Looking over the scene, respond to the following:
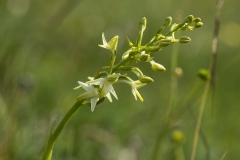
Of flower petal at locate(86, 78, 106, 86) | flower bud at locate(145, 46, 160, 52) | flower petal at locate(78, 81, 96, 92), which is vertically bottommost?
flower petal at locate(78, 81, 96, 92)

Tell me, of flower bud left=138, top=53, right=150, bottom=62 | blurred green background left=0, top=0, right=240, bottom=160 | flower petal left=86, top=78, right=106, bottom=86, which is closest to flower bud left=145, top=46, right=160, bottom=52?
flower bud left=138, top=53, right=150, bottom=62

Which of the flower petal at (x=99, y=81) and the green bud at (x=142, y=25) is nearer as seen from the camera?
the flower petal at (x=99, y=81)

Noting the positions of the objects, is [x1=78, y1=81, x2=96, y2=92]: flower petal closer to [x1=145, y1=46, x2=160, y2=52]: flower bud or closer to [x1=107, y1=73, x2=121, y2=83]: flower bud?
[x1=107, y1=73, x2=121, y2=83]: flower bud

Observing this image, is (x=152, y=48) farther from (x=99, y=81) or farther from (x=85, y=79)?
(x=85, y=79)

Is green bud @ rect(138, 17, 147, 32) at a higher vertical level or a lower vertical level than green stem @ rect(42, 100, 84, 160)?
higher

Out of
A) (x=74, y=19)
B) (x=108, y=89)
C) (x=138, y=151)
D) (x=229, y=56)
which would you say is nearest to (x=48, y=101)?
(x=138, y=151)

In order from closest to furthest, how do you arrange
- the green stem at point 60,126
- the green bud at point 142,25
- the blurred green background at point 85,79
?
1. the green stem at point 60,126
2. the green bud at point 142,25
3. the blurred green background at point 85,79

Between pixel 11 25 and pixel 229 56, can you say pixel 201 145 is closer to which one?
pixel 11 25

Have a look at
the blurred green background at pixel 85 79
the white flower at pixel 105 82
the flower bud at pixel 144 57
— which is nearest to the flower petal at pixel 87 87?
the white flower at pixel 105 82

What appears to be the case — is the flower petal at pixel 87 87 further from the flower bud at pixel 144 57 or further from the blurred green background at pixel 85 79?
the blurred green background at pixel 85 79

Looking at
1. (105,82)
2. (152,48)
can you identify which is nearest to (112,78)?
(105,82)
